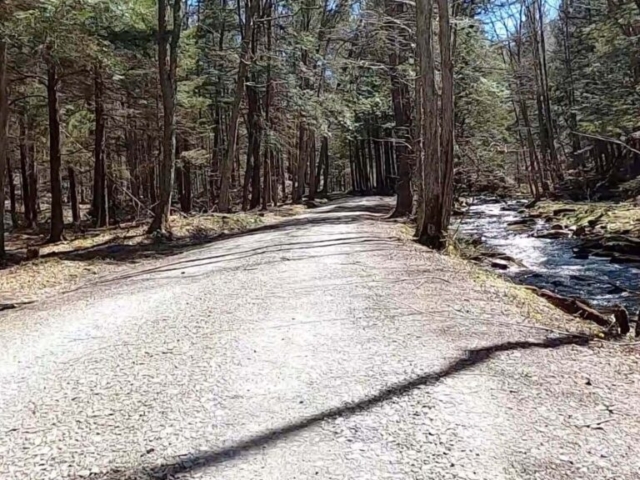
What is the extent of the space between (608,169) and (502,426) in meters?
32.8

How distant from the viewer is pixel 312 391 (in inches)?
151

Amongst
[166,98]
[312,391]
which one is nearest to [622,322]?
[312,391]

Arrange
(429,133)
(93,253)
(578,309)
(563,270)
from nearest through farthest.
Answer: (578,309)
(429,133)
(93,253)
(563,270)

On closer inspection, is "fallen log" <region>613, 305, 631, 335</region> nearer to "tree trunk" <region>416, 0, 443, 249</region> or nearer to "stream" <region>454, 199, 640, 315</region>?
"stream" <region>454, 199, 640, 315</region>

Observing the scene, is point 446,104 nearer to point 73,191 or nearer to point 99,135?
point 99,135

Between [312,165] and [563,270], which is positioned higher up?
[312,165]

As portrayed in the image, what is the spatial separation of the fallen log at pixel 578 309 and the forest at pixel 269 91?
10.4 feet

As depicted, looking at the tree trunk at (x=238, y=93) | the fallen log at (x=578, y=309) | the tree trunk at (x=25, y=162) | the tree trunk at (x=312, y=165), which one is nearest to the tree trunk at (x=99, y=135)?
the tree trunk at (x=25, y=162)

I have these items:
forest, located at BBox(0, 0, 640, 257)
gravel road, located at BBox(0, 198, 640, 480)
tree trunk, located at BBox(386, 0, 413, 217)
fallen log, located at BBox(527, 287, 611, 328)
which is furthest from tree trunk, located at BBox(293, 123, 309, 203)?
gravel road, located at BBox(0, 198, 640, 480)

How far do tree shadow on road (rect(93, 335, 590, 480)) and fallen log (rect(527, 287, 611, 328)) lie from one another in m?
2.23

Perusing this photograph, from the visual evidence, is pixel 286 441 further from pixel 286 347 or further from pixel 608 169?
pixel 608 169

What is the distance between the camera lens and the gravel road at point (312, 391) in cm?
298

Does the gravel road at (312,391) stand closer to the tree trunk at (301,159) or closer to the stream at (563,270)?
the stream at (563,270)

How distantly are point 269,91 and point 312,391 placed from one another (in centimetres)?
2107
